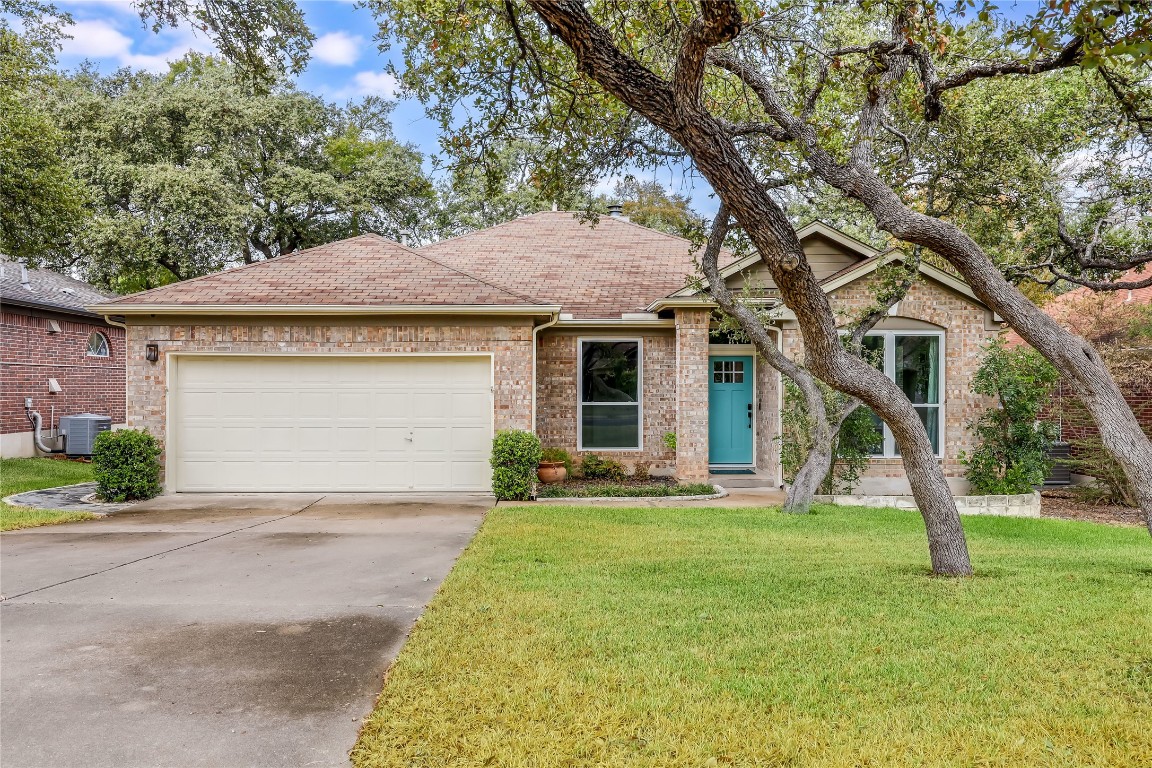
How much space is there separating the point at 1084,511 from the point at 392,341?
1127cm

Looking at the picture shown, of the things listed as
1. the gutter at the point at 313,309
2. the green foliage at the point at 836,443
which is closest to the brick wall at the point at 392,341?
the gutter at the point at 313,309

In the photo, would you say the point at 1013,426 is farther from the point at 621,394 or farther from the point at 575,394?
the point at 575,394

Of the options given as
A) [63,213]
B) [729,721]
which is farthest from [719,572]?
[63,213]

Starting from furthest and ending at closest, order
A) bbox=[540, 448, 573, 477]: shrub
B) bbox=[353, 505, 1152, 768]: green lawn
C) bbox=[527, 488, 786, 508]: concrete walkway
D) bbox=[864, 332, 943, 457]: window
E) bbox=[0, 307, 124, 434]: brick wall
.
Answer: bbox=[0, 307, 124, 434]: brick wall < bbox=[540, 448, 573, 477]: shrub < bbox=[864, 332, 943, 457]: window < bbox=[527, 488, 786, 508]: concrete walkway < bbox=[353, 505, 1152, 768]: green lawn

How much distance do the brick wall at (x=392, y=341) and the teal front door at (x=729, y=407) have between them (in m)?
3.78

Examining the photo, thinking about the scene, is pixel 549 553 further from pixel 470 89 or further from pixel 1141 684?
pixel 470 89

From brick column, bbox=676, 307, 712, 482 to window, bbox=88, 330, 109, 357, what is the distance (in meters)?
A: 14.9

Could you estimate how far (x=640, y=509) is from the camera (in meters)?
9.76

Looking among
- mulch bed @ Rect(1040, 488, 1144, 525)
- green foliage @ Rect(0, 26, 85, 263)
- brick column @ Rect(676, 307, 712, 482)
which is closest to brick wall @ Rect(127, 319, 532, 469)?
brick column @ Rect(676, 307, 712, 482)

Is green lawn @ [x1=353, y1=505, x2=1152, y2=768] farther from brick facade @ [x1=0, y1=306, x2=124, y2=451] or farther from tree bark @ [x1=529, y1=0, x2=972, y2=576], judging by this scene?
brick facade @ [x1=0, y1=306, x2=124, y2=451]

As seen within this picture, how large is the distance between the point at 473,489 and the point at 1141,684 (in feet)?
28.7

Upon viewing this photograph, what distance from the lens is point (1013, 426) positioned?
11.0 meters

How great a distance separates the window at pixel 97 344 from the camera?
58.7ft

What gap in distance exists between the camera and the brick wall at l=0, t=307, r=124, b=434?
1505cm
